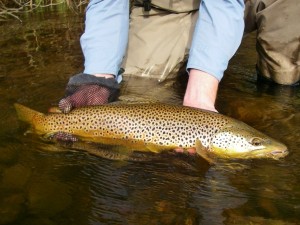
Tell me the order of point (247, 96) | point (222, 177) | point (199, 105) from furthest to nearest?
point (247, 96) < point (199, 105) < point (222, 177)

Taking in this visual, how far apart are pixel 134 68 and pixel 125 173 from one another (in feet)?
4.08

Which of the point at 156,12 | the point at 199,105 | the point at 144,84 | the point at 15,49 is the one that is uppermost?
the point at 156,12

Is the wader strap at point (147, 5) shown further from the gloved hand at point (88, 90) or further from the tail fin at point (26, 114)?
the tail fin at point (26, 114)

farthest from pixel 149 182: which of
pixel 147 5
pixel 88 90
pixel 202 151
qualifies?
pixel 147 5

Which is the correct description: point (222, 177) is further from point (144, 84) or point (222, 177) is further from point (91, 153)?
point (144, 84)

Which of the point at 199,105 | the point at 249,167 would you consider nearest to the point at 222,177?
the point at 249,167

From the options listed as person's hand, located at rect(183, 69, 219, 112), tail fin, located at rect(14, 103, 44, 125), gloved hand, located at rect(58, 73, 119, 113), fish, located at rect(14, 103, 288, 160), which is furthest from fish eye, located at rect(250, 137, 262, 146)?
tail fin, located at rect(14, 103, 44, 125)

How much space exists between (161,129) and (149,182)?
36 centimetres

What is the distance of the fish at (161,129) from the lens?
85.0 inches

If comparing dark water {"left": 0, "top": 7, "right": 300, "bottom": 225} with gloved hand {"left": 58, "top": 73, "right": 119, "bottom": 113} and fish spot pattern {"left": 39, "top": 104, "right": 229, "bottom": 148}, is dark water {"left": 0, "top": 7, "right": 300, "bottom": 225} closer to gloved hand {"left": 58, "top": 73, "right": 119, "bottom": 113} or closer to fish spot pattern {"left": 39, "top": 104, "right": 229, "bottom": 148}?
fish spot pattern {"left": 39, "top": 104, "right": 229, "bottom": 148}

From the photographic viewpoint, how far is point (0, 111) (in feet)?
8.79

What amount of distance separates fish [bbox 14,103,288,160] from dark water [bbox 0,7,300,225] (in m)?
0.07

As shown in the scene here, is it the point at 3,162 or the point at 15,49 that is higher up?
the point at 3,162

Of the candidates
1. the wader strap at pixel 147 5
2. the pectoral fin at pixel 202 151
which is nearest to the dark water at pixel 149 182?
the pectoral fin at pixel 202 151
